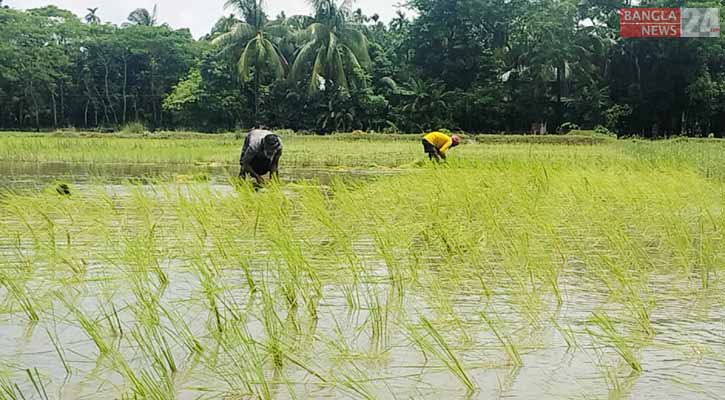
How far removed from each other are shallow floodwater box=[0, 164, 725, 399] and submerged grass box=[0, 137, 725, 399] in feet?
0.04

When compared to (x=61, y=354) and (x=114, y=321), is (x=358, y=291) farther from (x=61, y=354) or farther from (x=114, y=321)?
(x=61, y=354)

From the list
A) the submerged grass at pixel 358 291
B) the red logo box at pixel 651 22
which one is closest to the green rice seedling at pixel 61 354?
the submerged grass at pixel 358 291

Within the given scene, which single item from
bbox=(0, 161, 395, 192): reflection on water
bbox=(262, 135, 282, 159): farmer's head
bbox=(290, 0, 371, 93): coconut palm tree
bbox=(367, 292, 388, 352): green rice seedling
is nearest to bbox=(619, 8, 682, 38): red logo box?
bbox=(290, 0, 371, 93): coconut palm tree

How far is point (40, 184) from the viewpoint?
9930 mm

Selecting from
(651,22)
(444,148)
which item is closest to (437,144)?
(444,148)

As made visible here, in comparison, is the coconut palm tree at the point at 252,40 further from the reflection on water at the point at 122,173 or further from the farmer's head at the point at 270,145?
the farmer's head at the point at 270,145

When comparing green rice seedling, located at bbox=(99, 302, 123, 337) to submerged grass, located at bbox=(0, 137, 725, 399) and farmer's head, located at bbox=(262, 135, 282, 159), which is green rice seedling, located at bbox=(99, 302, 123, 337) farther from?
farmer's head, located at bbox=(262, 135, 282, 159)

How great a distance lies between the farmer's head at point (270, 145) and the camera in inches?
335

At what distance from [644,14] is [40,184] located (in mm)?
23730

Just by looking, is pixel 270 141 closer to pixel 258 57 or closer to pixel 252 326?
pixel 252 326

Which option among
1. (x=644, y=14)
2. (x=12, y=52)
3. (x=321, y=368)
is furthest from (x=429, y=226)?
(x=12, y=52)

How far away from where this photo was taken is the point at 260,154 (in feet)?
28.5

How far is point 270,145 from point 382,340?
5.52 metres

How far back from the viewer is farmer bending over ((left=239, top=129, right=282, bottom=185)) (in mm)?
8539
